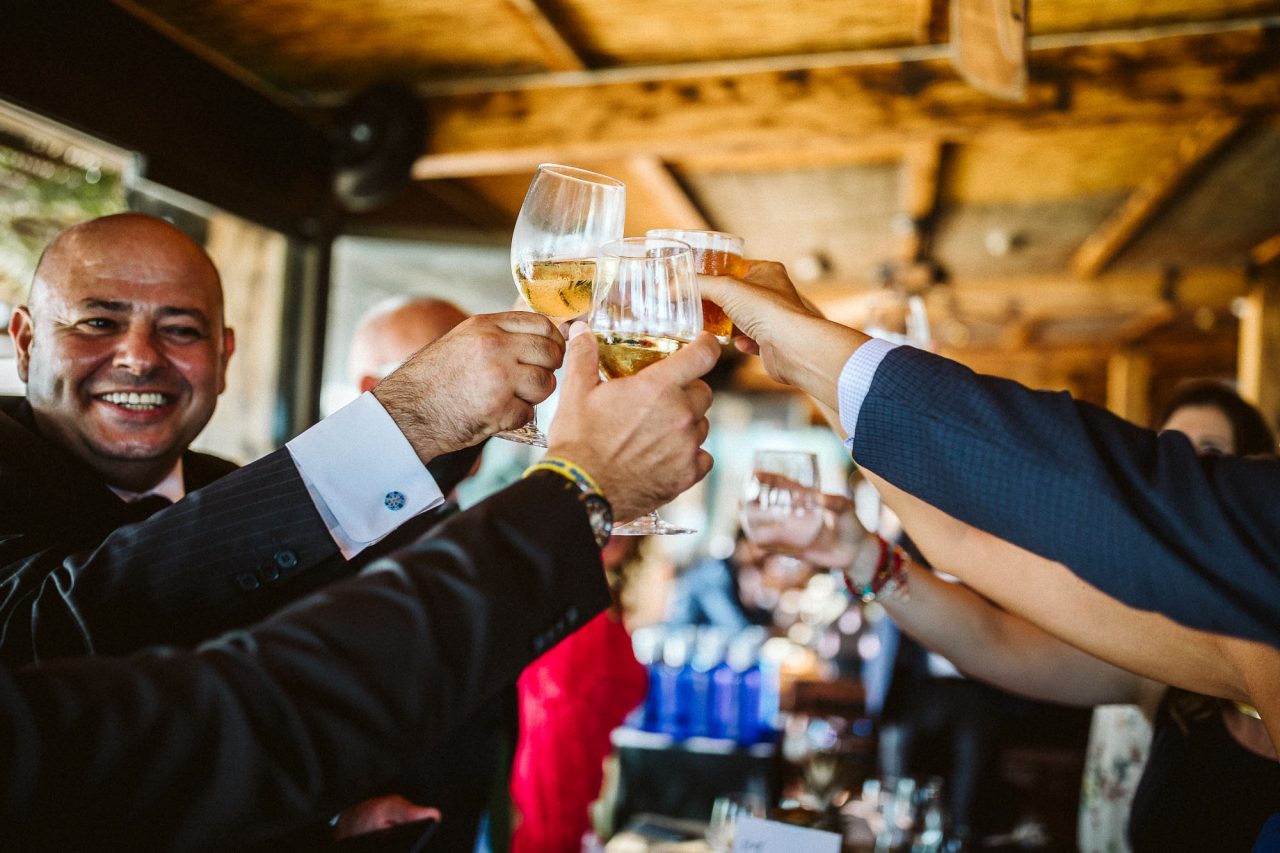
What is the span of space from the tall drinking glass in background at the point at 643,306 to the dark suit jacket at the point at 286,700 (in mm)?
240

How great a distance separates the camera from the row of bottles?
377 centimetres

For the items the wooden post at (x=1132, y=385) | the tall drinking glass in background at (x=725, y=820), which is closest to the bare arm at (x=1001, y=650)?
the tall drinking glass in background at (x=725, y=820)

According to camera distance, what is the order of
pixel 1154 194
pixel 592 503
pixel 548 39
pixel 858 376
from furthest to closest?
pixel 1154 194 < pixel 548 39 < pixel 858 376 < pixel 592 503

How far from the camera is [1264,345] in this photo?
18.9 ft

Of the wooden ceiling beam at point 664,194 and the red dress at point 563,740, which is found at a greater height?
the wooden ceiling beam at point 664,194

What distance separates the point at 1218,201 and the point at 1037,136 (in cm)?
155

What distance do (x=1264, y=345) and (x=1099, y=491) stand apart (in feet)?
18.9

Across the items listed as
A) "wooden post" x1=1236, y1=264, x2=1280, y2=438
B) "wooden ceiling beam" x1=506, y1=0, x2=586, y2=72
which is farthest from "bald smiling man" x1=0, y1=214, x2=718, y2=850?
"wooden post" x1=1236, y1=264, x2=1280, y2=438

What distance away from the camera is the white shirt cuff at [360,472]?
1.28 metres

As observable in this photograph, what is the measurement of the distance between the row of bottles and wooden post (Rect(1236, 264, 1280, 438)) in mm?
3653

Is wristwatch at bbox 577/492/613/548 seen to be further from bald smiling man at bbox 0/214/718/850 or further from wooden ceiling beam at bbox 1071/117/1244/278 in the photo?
wooden ceiling beam at bbox 1071/117/1244/278

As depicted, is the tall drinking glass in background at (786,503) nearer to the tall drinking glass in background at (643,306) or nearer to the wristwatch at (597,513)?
the tall drinking glass in background at (643,306)

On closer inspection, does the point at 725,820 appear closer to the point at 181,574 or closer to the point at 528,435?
the point at 528,435

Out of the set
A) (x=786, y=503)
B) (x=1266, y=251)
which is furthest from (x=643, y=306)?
(x=1266, y=251)
